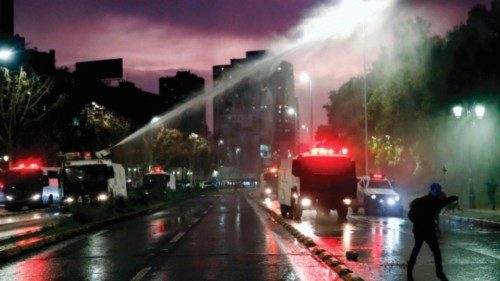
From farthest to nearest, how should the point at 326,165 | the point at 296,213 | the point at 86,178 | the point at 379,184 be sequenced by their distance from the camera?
the point at 86,178
the point at 379,184
the point at 296,213
the point at 326,165

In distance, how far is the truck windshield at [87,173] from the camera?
1625 inches

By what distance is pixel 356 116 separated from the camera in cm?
7012

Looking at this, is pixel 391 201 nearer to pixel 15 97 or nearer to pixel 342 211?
pixel 342 211

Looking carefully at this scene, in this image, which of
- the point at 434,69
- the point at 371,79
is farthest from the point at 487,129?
the point at 371,79

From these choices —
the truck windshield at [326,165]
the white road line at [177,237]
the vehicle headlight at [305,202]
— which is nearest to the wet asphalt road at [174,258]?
the white road line at [177,237]

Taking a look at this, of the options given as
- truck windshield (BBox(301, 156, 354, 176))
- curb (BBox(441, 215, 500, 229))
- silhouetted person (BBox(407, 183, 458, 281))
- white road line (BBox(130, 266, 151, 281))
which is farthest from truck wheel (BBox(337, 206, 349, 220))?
silhouetted person (BBox(407, 183, 458, 281))

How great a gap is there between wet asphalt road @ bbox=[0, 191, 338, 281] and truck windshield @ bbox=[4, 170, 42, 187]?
2668cm

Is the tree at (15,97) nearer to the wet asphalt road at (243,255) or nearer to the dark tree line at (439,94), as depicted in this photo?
the dark tree line at (439,94)

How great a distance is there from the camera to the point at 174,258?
53.3 feet

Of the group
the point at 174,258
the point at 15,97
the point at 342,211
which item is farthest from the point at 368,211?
the point at 15,97

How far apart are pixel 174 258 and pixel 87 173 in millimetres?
26511

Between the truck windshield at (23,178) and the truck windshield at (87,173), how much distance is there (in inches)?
390

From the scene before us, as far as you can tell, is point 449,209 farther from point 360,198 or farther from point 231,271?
point 231,271

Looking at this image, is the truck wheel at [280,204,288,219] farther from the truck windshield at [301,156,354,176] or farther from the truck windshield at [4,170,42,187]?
the truck windshield at [4,170,42,187]
